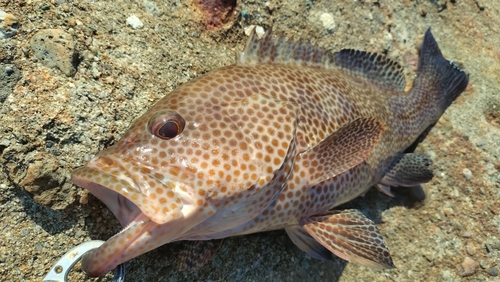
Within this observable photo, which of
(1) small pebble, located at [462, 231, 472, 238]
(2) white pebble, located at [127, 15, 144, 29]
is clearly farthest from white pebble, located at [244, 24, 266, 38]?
(1) small pebble, located at [462, 231, 472, 238]

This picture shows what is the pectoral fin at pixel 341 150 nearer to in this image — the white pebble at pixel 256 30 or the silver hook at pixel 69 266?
the silver hook at pixel 69 266

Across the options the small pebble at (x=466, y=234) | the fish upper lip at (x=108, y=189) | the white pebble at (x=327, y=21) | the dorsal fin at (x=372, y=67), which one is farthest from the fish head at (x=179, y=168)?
the small pebble at (x=466, y=234)

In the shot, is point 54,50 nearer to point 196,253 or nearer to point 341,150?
point 196,253

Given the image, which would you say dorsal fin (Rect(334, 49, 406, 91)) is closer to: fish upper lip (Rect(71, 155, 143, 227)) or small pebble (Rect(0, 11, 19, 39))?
fish upper lip (Rect(71, 155, 143, 227))

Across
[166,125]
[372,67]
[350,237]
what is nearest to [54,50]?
[166,125]

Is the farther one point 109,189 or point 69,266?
point 69,266

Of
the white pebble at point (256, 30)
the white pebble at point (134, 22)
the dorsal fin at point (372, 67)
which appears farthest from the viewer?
the white pebble at point (256, 30)

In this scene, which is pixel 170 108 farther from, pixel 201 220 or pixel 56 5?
pixel 56 5
